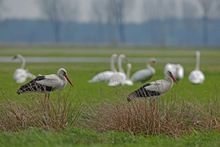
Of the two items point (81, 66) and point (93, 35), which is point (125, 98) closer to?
point (81, 66)

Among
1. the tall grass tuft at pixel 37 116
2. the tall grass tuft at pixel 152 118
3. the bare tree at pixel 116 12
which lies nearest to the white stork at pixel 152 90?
the tall grass tuft at pixel 152 118

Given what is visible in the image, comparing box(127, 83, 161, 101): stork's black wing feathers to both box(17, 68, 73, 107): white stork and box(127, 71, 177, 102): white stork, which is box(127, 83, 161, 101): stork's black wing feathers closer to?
box(127, 71, 177, 102): white stork

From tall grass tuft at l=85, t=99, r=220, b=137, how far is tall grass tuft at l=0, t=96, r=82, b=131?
49cm

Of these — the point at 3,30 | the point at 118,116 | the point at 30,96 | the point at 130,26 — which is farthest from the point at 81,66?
the point at 130,26

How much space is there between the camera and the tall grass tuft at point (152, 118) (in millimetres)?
13125

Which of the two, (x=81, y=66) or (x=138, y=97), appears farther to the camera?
(x=81, y=66)

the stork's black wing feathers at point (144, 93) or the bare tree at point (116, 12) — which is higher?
the stork's black wing feathers at point (144, 93)

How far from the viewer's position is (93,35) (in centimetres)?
14950

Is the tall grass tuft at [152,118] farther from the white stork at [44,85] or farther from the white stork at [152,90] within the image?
the white stork at [44,85]

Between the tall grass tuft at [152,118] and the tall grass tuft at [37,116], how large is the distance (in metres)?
0.49

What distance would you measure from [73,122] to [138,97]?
1.64 m

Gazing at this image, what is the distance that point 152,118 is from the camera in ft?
43.0

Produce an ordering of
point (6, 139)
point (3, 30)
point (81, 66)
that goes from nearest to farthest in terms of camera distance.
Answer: point (6, 139) → point (81, 66) → point (3, 30)

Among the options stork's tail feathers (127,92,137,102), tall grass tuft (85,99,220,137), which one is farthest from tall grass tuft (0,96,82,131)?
stork's tail feathers (127,92,137,102)
